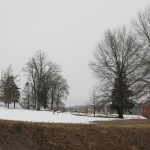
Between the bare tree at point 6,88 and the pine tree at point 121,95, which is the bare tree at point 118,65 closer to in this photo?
the pine tree at point 121,95

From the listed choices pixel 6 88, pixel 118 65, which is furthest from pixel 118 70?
pixel 6 88

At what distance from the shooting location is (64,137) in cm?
1073

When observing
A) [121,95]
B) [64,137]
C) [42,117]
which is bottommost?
[64,137]

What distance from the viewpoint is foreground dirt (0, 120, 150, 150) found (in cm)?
1051

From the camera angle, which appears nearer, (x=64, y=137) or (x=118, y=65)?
(x=64, y=137)

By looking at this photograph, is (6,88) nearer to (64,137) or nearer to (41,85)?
(41,85)

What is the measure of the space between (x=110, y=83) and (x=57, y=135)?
3809cm

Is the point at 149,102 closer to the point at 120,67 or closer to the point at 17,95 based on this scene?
the point at 120,67

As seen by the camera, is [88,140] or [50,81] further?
[50,81]

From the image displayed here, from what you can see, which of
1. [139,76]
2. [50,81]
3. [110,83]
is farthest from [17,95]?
[139,76]

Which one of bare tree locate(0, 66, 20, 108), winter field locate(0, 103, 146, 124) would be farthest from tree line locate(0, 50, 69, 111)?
winter field locate(0, 103, 146, 124)

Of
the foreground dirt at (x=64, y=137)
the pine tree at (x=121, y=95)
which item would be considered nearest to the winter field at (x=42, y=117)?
the foreground dirt at (x=64, y=137)

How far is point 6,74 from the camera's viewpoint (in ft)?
220

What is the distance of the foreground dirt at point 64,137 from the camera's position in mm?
10508
